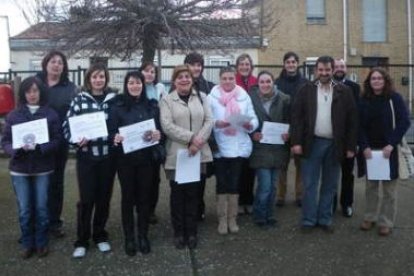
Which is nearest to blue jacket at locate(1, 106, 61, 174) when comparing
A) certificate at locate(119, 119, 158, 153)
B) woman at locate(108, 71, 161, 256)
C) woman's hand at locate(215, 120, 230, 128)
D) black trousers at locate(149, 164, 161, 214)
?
woman at locate(108, 71, 161, 256)

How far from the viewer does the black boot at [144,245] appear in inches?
206

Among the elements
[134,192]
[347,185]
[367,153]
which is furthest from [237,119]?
[347,185]

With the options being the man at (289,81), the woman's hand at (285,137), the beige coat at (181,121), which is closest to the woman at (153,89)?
the beige coat at (181,121)

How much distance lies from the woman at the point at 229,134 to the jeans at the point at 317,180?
697 millimetres

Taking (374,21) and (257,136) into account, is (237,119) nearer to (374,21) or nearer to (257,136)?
(257,136)

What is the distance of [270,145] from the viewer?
232 inches

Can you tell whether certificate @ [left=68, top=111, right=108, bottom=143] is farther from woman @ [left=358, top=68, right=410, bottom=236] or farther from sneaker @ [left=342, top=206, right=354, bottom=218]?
sneaker @ [left=342, top=206, right=354, bottom=218]

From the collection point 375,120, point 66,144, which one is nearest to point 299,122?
point 375,120

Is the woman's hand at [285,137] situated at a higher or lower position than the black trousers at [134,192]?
higher

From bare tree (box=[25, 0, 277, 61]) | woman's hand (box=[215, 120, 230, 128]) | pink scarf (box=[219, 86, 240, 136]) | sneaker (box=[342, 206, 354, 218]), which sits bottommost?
sneaker (box=[342, 206, 354, 218])

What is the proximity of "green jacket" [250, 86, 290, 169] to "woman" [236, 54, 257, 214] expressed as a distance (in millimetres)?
276

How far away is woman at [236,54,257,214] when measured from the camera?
20.5 ft

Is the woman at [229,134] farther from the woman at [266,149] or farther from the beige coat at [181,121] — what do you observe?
the beige coat at [181,121]

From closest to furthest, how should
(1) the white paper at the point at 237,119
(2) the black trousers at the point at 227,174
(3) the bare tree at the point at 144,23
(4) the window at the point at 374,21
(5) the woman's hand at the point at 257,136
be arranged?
(1) the white paper at the point at 237,119 → (2) the black trousers at the point at 227,174 → (5) the woman's hand at the point at 257,136 → (3) the bare tree at the point at 144,23 → (4) the window at the point at 374,21
